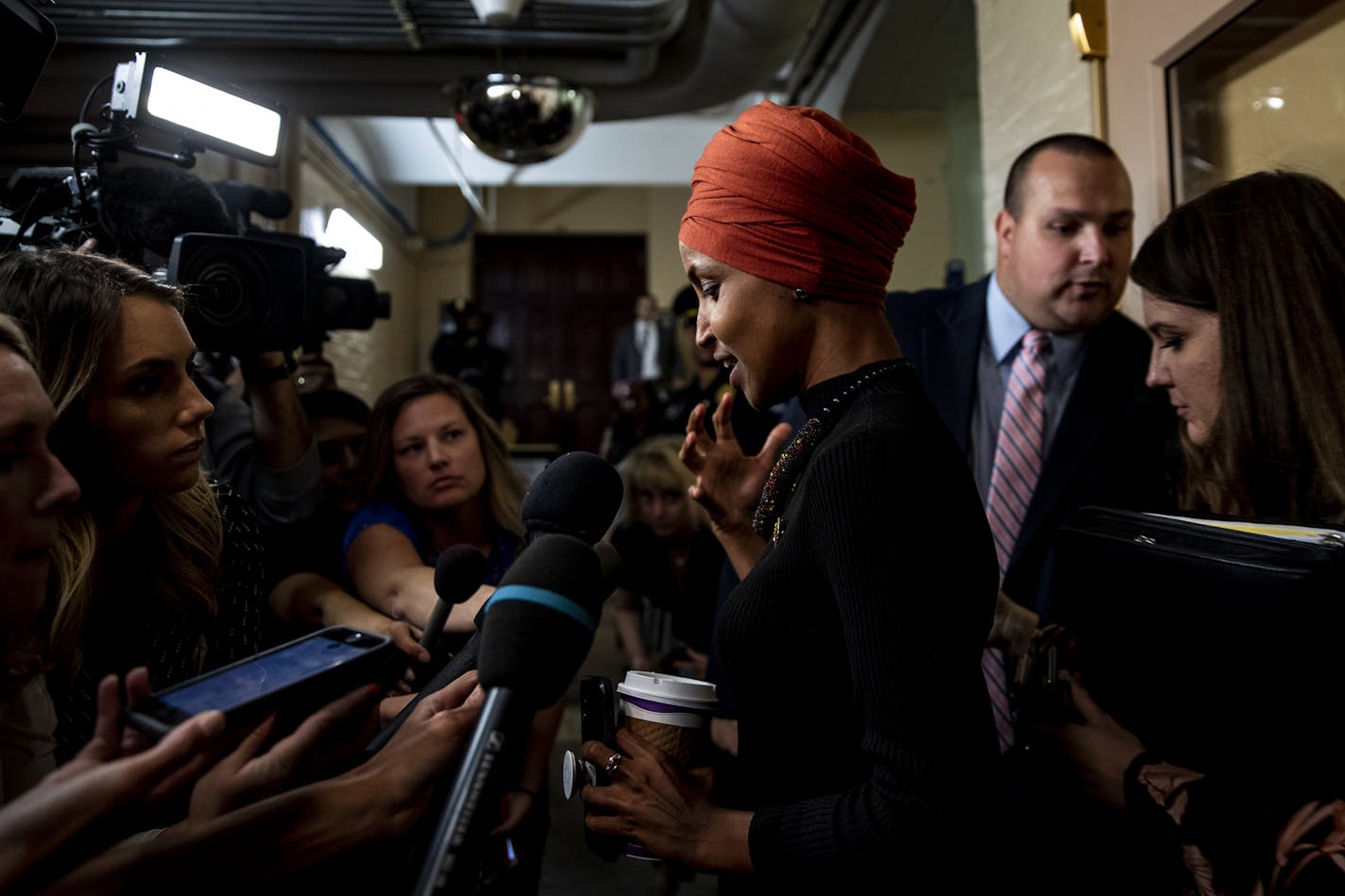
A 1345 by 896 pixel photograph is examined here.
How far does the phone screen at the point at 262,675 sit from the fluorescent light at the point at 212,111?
0.94 metres

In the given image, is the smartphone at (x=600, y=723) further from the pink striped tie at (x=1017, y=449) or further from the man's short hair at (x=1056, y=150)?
the man's short hair at (x=1056, y=150)

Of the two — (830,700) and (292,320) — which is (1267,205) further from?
(292,320)

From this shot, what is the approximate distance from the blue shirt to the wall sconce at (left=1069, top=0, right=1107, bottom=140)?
1.99 ft

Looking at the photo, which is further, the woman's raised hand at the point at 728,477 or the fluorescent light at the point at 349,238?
the fluorescent light at the point at 349,238

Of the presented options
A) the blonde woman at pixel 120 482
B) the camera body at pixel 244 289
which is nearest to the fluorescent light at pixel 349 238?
the camera body at pixel 244 289

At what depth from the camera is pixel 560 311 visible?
31.6ft

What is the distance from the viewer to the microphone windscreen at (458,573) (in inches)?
35.0

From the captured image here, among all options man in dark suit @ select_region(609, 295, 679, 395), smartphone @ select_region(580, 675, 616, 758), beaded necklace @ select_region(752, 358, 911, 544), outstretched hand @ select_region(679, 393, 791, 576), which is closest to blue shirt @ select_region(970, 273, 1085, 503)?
outstretched hand @ select_region(679, 393, 791, 576)

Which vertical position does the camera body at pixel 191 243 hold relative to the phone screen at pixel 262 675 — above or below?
above

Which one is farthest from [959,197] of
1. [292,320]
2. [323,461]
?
[292,320]

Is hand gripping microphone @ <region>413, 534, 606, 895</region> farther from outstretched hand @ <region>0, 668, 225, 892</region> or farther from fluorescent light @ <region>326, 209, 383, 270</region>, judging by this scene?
fluorescent light @ <region>326, 209, 383, 270</region>

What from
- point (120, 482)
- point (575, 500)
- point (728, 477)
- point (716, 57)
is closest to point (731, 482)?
point (728, 477)

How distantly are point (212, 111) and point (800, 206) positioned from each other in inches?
38.9

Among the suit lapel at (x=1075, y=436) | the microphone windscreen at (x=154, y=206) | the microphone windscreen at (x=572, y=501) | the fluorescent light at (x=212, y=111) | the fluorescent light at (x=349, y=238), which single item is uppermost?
the fluorescent light at (x=349, y=238)
